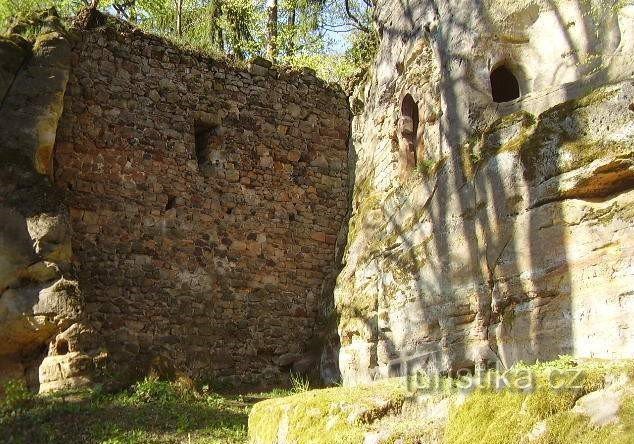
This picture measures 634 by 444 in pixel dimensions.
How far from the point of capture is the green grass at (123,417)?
572 centimetres

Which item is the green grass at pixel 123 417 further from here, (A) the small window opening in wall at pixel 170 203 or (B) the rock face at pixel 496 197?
(A) the small window opening in wall at pixel 170 203

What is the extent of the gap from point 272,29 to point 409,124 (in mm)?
8875

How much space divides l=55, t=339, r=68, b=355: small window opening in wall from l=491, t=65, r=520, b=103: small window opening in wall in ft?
18.4

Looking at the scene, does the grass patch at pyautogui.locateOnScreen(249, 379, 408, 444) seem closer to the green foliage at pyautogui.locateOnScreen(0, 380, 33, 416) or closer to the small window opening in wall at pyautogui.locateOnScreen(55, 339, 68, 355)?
the green foliage at pyautogui.locateOnScreen(0, 380, 33, 416)

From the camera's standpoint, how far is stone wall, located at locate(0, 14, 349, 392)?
849 centimetres

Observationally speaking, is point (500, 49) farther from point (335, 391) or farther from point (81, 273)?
point (81, 273)

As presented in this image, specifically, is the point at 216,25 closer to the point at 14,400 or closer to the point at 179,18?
the point at 179,18

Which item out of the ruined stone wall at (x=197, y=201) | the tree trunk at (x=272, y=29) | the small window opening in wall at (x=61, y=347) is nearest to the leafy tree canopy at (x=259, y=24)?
the tree trunk at (x=272, y=29)

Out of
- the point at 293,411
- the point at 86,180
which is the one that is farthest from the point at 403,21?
the point at 293,411

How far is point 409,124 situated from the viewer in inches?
356

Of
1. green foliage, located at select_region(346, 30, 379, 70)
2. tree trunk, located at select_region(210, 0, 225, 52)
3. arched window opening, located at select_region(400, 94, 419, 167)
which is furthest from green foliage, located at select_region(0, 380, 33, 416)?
tree trunk, located at select_region(210, 0, 225, 52)

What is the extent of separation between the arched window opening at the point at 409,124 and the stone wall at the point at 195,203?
1.91 metres

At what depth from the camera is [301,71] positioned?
1080 centimetres

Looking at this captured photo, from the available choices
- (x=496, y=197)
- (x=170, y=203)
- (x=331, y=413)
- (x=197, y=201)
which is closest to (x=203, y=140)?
(x=197, y=201)
